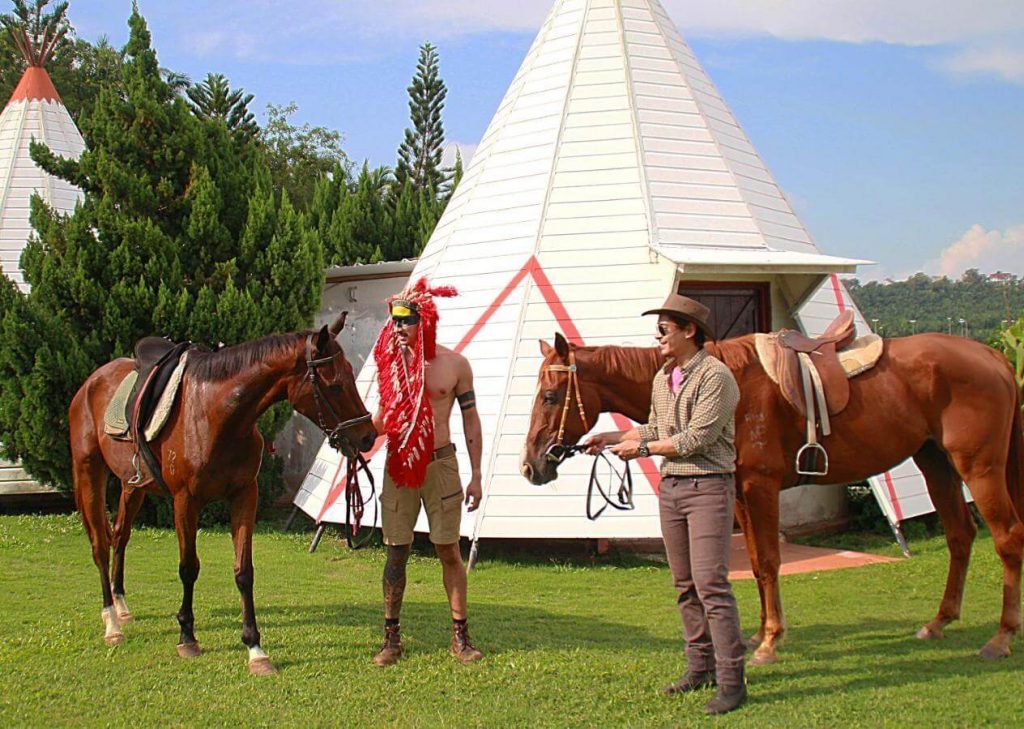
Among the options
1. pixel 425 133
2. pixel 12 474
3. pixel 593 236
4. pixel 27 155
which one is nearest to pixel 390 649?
pixel 593 236

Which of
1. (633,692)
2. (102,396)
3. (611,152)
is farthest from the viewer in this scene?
(611,152)

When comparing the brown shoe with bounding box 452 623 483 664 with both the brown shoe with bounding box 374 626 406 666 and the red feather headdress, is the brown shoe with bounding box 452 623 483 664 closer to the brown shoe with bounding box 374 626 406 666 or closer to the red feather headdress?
the brown shoe with bounding box 374 626 406 666

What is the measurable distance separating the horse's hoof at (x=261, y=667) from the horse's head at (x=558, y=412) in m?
1.66

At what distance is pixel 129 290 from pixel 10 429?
7.11 ft

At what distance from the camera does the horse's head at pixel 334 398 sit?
15.7 feet

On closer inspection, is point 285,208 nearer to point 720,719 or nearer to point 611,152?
point 611,152

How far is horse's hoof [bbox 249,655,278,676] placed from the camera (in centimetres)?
480

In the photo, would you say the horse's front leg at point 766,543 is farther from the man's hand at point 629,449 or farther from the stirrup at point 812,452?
the man's hand at point 629,449

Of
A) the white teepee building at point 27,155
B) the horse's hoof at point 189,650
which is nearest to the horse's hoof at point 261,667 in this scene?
the horse's hoof at point 189,650

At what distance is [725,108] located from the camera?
10.1 meters

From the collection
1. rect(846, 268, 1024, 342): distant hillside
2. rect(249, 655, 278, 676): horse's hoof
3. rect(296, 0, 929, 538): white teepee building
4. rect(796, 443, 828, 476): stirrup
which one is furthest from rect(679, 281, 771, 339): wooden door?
rect(846, 268, 1024, 342): distant hillside

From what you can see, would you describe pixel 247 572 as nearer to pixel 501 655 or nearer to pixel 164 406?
pixel 164 406

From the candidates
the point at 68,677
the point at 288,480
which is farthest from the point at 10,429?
the point at 68,677

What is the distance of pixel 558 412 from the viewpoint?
4.80 meters
